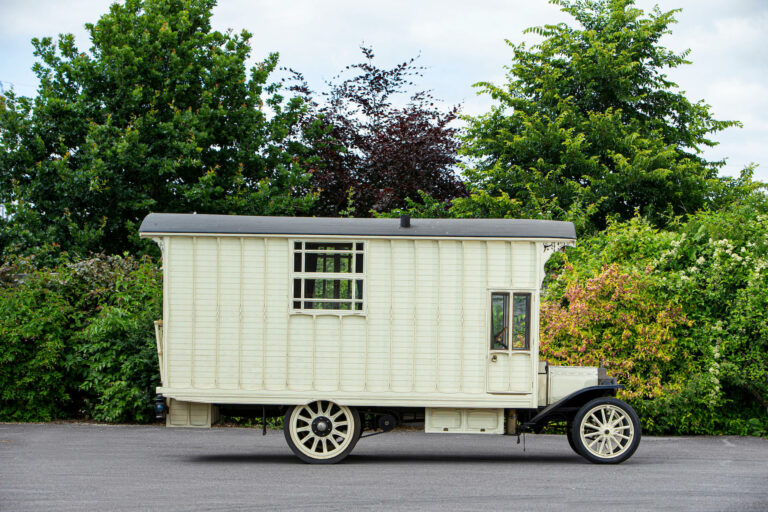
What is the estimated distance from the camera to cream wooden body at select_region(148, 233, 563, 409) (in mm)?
9773

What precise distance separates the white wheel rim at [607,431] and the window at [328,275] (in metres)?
2.76

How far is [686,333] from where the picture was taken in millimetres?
13258

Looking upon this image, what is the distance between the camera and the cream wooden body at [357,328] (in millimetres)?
9773

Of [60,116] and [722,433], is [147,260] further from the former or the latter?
[722,433]

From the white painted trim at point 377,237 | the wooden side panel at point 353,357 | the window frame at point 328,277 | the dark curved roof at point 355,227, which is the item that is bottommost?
the wooden side panel at point 353,357

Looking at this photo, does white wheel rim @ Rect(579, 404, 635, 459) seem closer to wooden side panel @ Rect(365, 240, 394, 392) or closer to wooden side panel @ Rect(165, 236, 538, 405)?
wooden side panel @ Rect(165, 236, 538, 405)

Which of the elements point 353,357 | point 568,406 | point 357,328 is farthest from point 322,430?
point 568,406

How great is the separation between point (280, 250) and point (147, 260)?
595 centimetres

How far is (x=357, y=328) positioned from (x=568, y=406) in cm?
250

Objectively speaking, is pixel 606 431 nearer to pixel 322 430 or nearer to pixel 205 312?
pixel 322 430

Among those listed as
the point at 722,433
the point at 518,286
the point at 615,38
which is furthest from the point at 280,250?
the point at 615,38

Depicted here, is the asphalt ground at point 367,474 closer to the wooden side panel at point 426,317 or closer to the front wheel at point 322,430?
the front wheel at point 322,430

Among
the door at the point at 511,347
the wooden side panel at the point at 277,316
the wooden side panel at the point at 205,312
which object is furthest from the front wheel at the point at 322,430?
the door at the point at 511,347

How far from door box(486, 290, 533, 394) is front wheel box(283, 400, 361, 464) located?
1533mm
